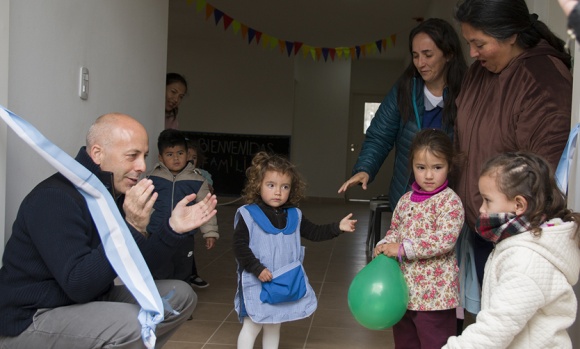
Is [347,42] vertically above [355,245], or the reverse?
[347,42]

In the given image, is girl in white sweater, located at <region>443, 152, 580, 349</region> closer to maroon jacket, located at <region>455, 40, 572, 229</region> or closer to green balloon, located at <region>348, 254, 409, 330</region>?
maroon jacket, located at <region>455, 40, 572, 229</region>

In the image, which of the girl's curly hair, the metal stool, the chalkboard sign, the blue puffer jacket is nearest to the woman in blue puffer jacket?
the blue puffer jacket

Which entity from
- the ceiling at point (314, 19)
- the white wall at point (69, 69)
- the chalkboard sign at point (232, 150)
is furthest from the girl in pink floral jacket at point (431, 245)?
the chalkboard sign at point (232, 150)

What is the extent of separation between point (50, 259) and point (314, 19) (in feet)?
24.4

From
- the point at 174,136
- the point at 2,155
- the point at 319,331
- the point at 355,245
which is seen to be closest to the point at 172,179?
the point at 174,136

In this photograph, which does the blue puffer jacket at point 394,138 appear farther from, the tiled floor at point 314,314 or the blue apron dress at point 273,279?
the tiled floor at point 314,314

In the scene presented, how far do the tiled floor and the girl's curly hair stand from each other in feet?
2.67

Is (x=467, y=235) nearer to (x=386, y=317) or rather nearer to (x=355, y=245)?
(x=386, y=317)

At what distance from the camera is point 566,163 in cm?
193

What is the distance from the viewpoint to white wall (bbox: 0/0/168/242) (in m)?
2.29

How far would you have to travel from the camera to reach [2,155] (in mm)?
→ 2094

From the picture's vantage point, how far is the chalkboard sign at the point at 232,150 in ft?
35.6

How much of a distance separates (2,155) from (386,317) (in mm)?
1391

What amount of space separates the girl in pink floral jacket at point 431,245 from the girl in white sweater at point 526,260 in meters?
0.55
